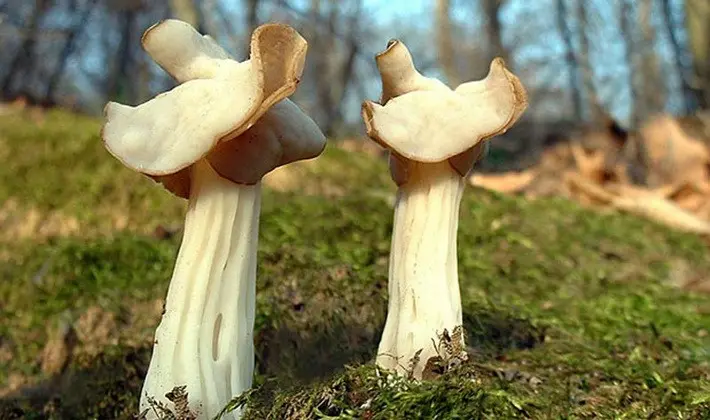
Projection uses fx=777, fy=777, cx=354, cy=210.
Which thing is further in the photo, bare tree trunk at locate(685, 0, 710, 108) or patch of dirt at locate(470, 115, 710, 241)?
bare tree trunk at locate(685, 0, 710, 108)

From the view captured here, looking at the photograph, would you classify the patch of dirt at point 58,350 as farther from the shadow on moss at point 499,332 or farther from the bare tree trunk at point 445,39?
the bare tree trunk at point 445,39

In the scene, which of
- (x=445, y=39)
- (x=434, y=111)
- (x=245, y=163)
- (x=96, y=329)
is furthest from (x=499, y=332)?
(x=445, y=39)

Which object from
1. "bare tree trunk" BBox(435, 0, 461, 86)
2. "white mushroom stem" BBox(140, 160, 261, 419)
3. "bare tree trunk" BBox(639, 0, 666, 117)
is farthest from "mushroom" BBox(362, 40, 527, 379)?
"bare tree trunk" BBox(639, 0, 666, 117)

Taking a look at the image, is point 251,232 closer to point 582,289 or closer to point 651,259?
point 582,289

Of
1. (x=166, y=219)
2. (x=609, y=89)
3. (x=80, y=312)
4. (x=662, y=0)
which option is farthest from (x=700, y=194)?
(x=609, y=89)

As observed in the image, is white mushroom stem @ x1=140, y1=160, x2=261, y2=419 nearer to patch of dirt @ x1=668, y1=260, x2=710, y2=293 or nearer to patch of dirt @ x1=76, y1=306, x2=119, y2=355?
patch of dirt @ x1=76, y1=306, x2=119, y2=355
